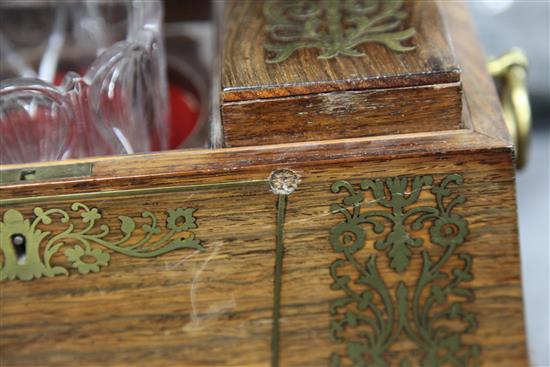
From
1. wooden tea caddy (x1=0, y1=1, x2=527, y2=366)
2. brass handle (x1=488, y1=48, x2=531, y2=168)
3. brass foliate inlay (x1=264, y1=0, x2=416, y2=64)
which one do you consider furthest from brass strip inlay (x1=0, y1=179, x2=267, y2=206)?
brass handle (x1=488, y1=48, x2=531, y2=168)

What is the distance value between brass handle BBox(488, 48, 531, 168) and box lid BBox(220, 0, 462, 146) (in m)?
0.14

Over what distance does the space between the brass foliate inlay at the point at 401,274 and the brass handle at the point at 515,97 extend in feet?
0.51

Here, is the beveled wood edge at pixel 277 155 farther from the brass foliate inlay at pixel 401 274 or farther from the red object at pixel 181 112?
the red object at pixel 181 112

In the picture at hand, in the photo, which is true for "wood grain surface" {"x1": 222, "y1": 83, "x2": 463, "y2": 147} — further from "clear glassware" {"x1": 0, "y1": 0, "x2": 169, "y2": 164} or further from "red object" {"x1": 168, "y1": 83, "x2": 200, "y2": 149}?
"red object" {"x1": 168, "y1": 83, "x2": 200, "y2": 149}

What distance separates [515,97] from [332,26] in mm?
221

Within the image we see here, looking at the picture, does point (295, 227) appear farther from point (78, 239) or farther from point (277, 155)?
point (78, 239)

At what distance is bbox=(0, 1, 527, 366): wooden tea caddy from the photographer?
71 centimetres

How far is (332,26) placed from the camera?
0.78 meters

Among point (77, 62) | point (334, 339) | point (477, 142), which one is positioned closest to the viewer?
point (477, 142)

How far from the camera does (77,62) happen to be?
109 centimetres

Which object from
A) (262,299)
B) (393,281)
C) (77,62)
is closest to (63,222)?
(262,299)

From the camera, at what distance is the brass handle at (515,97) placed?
85 cm

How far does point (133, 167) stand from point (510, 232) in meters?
0.34

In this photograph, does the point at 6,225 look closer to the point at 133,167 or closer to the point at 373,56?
the point at 133,167
